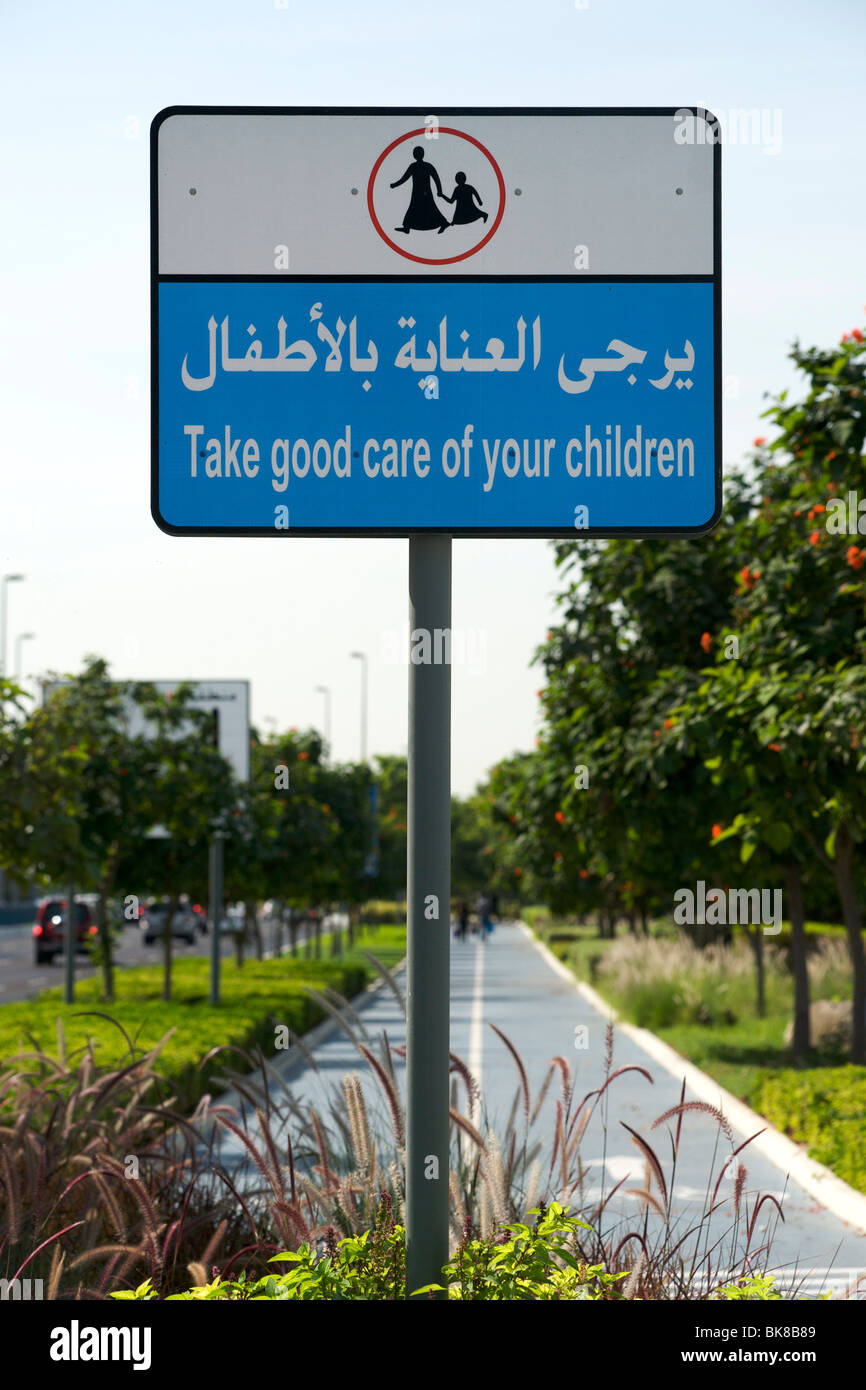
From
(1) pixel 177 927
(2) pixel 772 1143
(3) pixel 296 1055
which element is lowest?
(1) pixel 177 927

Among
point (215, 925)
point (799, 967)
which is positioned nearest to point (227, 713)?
point (215, 925)

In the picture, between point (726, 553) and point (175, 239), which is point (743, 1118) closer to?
point (726, 553)

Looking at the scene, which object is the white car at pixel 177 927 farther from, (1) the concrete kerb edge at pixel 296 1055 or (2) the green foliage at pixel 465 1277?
(2) the green foliage at pixel 465 1277

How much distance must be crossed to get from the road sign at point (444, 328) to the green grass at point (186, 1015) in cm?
184

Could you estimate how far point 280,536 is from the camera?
11.6ft

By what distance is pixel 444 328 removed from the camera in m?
3.55

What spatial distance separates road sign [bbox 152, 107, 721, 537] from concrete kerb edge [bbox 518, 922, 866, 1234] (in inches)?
78.3

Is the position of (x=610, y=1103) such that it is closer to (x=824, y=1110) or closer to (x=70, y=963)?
(x=824, y=1110)

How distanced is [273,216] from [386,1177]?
2.93m

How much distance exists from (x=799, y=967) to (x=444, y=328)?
12.2 meters

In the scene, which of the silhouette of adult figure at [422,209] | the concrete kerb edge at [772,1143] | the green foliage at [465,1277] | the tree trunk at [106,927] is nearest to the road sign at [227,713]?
the tree trunk at [106,927]

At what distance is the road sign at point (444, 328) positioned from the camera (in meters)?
3.54

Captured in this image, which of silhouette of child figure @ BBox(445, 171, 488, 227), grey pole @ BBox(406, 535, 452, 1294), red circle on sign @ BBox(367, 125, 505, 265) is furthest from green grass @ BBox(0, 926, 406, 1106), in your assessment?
silhouette of child figure @ BBox(445, 171, 488, 227)

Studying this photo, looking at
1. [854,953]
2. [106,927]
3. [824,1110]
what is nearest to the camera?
[824,1110]
